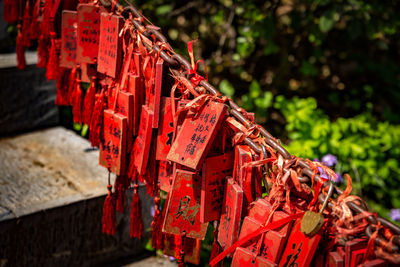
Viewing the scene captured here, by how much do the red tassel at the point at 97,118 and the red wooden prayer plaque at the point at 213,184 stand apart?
1.50ft

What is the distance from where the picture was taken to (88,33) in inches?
49.7

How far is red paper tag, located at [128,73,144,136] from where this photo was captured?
1116mm

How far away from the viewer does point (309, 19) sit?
306cm

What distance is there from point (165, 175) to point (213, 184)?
18cm

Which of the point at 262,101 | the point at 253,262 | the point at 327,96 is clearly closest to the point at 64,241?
the point at 253,262

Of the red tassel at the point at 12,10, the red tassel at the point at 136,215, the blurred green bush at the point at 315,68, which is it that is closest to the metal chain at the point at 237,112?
the red tassel at the point at 136,215

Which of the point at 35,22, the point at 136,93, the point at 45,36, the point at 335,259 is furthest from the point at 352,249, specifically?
the point at 35,22

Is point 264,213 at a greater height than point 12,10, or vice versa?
point 12,10

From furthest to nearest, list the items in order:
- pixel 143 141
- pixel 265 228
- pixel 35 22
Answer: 1. pixel 35 22
2. pixel 143 141
3. pixel 265 228

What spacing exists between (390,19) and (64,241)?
265 cm

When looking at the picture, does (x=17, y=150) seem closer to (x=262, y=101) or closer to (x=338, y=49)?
(x=262, y=101)

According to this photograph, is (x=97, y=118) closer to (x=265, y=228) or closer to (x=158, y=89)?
(x=158, y=89)

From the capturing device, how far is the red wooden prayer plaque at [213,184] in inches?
Answer: 38.0

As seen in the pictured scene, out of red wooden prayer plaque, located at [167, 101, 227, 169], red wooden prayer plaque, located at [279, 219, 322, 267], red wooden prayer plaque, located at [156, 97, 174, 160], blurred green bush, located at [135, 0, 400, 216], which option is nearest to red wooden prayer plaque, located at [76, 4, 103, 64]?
red wooden prayer plaque, located at [156, 97, 174, 160]
